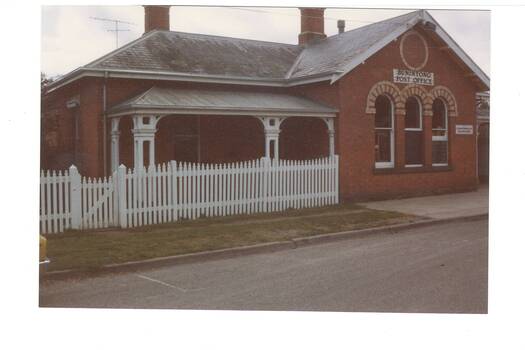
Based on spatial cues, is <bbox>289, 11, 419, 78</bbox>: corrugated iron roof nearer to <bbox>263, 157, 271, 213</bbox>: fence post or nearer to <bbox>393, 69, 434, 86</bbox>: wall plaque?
<bbox>393, 69, 434, 86</bbox>: wall plaque

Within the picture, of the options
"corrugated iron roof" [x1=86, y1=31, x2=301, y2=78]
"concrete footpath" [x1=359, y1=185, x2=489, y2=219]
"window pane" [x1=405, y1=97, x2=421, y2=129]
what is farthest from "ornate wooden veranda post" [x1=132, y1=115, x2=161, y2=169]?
"window pane" [x1=405, y1=97, x2=421, y2=129]

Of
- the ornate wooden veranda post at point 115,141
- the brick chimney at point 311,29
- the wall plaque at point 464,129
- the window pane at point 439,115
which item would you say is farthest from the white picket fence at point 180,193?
the brick chimney at point 311,29

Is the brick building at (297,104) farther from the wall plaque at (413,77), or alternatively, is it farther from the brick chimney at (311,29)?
the brick chimney at (311,29)

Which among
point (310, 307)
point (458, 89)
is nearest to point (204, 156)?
point (458, 89)

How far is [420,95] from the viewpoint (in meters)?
17.4

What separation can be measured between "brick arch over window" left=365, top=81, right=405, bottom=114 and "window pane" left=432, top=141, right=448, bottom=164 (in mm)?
1939

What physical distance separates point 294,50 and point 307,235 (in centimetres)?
1055

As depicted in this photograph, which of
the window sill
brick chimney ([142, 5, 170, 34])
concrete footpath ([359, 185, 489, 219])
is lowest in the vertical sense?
concrete footpath ([359, 185, 489, 219])

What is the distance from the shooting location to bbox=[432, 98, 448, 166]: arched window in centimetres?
1806

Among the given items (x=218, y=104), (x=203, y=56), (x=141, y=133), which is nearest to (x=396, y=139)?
(x=218, y=104)

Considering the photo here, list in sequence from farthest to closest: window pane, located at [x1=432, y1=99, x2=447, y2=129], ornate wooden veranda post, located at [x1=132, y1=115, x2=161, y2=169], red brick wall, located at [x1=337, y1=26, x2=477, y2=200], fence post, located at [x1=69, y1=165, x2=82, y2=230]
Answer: window pane, located at [x1=432, y1=99, x2=447, y2=129] → red brick wall, located at [x1=337, y1=26, x2=477, y2=200] → ornate wooden veranda post, located at [x1=132, y1=115, x2=161, y2=169] → fence post, located at [x1=69, y1=165, x2=82, y2=230]

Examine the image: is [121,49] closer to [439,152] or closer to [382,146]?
[382,146]

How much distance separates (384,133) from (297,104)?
3.03 meters

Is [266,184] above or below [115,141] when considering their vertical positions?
below
